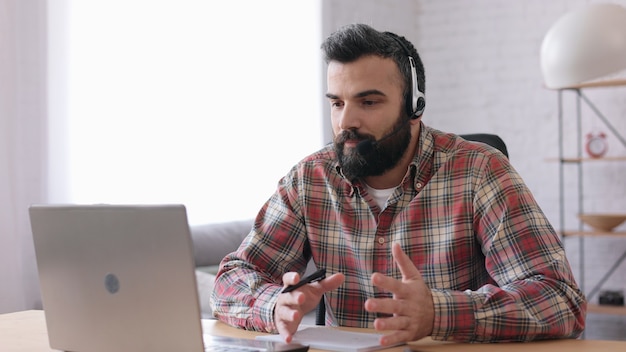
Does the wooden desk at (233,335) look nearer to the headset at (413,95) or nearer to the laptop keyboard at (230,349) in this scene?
the laptop keyboard at (230,349)

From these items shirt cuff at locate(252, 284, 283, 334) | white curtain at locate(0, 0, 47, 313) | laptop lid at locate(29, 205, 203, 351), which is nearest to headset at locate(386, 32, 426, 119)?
shirt cuff at locate(252, 284, 283, 334)

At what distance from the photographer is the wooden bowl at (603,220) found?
4500 millimetres

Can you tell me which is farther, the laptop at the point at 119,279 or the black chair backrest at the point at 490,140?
the black chair backrest at the point at 490,140

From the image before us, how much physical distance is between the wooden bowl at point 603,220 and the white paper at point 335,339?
10.7 ft

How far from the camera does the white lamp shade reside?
3.18m

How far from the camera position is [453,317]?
4.79 feet

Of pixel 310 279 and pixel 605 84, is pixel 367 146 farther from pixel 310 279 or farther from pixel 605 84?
pixel 605 84

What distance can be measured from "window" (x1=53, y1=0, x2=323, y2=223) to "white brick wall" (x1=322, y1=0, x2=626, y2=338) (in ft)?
1.64

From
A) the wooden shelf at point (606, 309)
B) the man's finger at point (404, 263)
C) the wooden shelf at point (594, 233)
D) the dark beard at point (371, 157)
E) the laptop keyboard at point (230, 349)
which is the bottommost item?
the wooden shelf at point (606, 309)

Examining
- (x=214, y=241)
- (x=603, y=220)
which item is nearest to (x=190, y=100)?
(x=214, y=241)

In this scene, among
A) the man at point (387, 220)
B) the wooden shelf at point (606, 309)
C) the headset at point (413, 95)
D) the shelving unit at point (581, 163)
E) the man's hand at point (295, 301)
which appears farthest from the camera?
the shelving unit at point (581, 163)

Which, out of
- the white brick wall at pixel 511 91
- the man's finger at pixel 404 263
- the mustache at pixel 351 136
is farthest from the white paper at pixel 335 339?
the white brick wall at pixel 511 91

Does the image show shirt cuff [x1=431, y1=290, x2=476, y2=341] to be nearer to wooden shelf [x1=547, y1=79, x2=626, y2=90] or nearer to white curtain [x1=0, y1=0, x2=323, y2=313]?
white curtain [x1=0, y1=0, x2=323, y2=313]

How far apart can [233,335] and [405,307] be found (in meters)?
0.38
